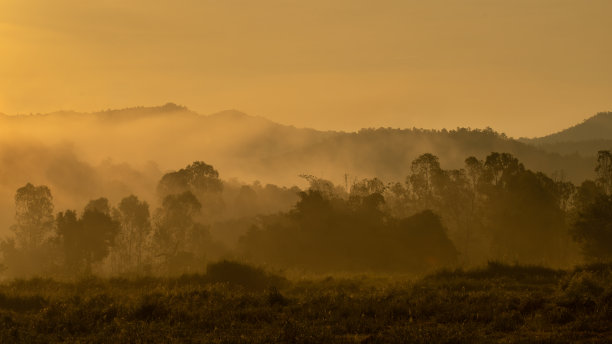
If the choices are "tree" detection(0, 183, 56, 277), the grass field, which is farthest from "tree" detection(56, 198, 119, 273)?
the grass field

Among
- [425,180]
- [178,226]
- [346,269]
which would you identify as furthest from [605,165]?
[178,226]

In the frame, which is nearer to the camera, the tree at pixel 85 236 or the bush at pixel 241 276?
the bush at pixel 241 276

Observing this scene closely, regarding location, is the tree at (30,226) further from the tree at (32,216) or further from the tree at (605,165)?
the tree at (605,165)

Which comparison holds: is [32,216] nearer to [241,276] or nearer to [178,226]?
[178,226]

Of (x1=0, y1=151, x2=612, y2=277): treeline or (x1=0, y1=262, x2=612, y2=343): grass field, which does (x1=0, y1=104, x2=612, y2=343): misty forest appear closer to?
(x1=0, y1=262, x2=612, y2=343): grass field

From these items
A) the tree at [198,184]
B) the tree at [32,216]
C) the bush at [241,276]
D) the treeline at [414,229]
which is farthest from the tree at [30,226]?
the bush at [241,276]

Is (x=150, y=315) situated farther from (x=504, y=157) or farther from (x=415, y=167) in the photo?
(x=415, y=167)

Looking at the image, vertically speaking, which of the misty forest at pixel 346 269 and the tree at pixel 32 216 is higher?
the tree at pixel 32 216

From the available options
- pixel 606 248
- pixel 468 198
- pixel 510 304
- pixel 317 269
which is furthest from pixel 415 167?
pixel 510 304

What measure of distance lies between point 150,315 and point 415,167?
9233 centimetres

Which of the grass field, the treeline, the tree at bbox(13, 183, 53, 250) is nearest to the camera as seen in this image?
the grass field

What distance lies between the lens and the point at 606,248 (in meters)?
62.9

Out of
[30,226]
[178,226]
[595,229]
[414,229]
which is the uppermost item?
[30,226]

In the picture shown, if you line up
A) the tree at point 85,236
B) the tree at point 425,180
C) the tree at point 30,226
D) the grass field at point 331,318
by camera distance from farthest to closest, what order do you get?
the tree at point 30,226 < the tree at point 425,180 < the tree at point 85,236 < the grass field at point 331,318
